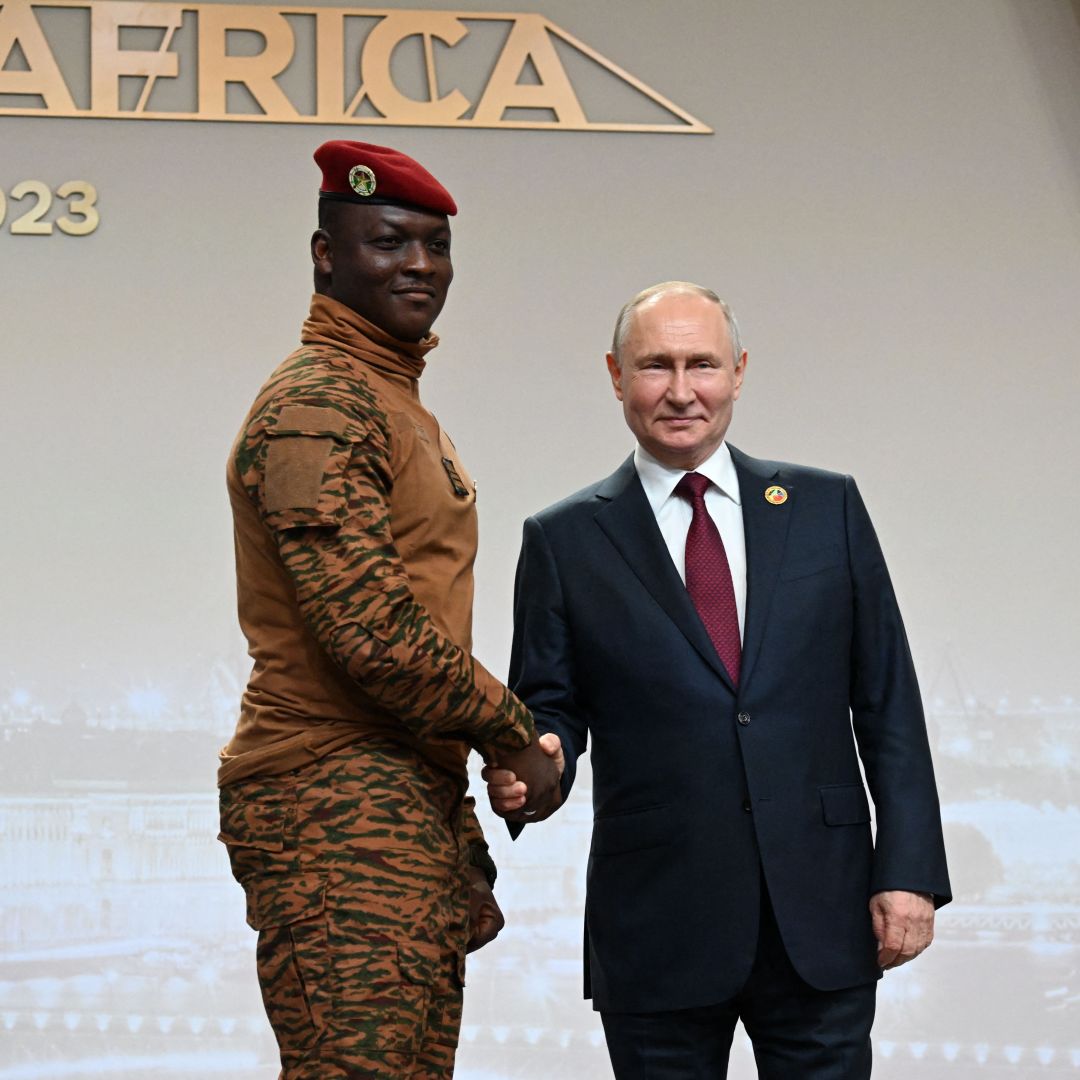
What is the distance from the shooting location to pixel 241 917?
355 centimetres

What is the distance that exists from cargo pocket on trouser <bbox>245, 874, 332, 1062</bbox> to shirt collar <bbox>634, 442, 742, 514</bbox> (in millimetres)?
742

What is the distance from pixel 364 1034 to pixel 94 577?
6.54 ft

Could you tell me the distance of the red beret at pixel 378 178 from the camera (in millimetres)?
1922

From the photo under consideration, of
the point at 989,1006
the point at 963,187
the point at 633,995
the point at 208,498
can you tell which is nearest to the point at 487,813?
the point at 208,498

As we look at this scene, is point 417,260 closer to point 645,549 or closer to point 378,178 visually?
point 378,178

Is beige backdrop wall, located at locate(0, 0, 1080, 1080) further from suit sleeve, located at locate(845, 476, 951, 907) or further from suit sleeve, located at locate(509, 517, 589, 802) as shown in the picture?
suit sleeve, located at locate(845, 476, 951, 907)

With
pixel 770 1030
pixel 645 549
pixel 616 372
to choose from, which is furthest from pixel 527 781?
pixel 616 372

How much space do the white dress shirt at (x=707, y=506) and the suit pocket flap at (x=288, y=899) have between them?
689 millimetres

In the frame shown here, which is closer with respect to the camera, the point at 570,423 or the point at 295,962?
the point at 295,962

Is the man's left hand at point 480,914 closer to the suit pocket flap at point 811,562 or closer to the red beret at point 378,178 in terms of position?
the suit pocket flap at point 811,562

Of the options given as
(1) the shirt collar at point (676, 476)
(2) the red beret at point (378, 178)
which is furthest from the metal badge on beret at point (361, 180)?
(1) the shirt collar at point (676, 476)

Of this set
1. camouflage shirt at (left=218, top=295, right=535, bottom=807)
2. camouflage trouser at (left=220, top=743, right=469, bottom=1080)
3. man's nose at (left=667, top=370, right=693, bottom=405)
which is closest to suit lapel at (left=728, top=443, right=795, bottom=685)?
man's nose at (left=667, top=370, right=693, bottom=405)

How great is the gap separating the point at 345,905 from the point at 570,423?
6.56 ft

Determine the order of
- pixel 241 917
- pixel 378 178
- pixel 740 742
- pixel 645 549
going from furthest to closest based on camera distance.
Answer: pixel 241 917
pixel 645 549
pixel 740 742
pixel 378 178
